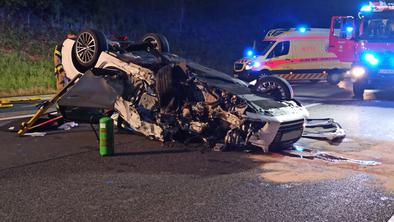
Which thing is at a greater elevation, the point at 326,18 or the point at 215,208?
the point at 326,18

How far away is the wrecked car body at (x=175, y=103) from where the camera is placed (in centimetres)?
654

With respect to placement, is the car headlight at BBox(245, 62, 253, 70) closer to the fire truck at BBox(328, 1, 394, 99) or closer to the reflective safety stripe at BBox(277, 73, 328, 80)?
the reflective safety stripe at BBox(277, 73, 328, 80)

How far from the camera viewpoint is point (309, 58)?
17906 millimetres

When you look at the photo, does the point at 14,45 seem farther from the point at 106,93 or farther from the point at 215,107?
the point at 215,107

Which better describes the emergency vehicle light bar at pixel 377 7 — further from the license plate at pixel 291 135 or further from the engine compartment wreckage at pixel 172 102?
the license plate at pixel 291 135

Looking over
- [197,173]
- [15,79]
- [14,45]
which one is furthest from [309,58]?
[197,173]

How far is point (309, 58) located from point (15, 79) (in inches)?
416

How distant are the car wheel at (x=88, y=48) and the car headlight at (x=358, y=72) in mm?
8514

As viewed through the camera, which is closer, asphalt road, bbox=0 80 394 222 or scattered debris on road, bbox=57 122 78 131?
asphalt road, bbox=0 80 394 222

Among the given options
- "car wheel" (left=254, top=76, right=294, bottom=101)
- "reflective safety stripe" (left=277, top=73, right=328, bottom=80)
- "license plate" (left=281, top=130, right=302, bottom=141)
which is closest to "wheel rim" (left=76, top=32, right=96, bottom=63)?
"car wheel" (left=254, top=76, right=294, bottom=101)

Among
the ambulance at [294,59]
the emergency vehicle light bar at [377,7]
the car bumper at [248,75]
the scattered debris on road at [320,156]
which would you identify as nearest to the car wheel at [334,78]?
the ambulance at [294,59]

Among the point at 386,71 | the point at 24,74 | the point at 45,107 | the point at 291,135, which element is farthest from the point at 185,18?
the point at 291,135

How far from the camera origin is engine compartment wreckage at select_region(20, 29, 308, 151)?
21.5 feet

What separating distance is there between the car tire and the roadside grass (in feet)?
30.9
